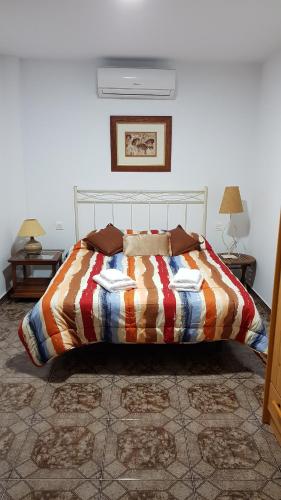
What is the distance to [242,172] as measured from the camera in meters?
4.59

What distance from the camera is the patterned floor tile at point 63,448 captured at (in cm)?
195

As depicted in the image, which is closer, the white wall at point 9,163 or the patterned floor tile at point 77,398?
the patterned floor tile at point 77,398

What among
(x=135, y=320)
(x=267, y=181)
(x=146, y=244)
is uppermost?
(x=267, y=181)

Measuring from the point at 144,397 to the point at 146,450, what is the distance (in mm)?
483

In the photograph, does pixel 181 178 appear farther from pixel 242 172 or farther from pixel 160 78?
pixel 160 78

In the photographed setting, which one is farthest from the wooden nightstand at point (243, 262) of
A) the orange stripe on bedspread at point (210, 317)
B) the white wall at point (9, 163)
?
the white wall at point (9, 163)

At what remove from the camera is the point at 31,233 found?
13.6 feet

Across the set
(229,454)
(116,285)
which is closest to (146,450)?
(229,454)

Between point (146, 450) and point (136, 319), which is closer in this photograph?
point (146, 450)

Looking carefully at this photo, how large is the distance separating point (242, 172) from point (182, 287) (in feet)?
7.64

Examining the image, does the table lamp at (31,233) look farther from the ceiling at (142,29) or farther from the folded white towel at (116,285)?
the ceiling at (142,29)

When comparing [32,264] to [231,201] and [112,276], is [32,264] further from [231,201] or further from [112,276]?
[231,201]

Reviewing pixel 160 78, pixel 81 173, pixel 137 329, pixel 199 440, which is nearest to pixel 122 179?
pixel 81 173

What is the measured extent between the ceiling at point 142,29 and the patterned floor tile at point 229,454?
9.71ft
